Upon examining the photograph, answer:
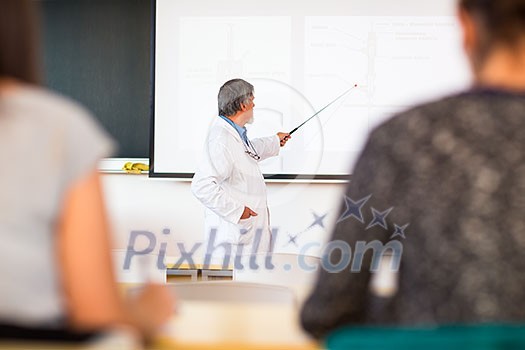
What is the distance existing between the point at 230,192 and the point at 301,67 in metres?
1.51

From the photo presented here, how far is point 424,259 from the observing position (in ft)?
3.41

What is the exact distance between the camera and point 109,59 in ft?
17.3

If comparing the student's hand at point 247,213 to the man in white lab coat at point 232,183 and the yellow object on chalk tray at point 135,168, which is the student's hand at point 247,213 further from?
the yellow object on chalk tray at point 135,168

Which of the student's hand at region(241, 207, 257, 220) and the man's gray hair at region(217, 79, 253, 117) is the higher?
the man's gray hair at region(217, 79, 253, 117)

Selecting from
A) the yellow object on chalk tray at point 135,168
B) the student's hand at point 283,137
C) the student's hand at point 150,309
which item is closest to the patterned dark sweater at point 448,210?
the student's hand at point 150,309

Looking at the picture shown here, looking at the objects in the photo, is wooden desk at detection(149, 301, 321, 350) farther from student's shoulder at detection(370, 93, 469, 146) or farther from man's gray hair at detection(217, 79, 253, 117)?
man's gray hair at detection(217, 79, 253, 117)

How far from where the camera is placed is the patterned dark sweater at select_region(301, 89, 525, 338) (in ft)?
3.29

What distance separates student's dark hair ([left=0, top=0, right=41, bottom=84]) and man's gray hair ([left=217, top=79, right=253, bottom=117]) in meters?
3.03

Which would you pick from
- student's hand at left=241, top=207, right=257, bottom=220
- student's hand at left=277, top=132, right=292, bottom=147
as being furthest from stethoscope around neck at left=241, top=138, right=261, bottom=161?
student's hand at left=277, top=132, right=292, bottom=147

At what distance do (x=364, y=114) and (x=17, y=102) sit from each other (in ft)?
14.3

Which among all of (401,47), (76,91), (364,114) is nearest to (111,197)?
A: (76,91)

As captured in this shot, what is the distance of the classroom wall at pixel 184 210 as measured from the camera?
5250mm

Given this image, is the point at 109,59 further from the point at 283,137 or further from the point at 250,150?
the point at 250,150

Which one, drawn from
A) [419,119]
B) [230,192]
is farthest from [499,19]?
[230,192]
